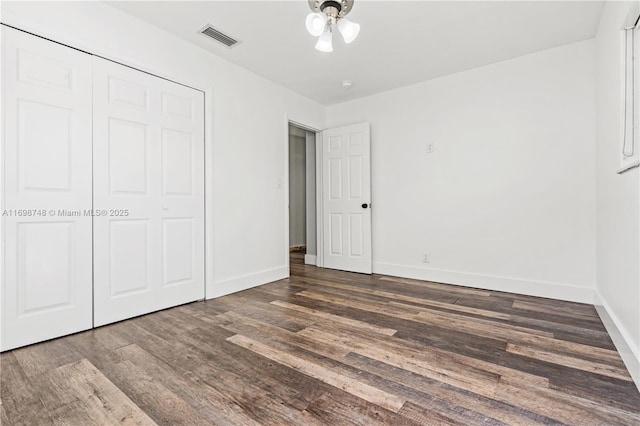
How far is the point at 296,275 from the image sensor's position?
4270 mm

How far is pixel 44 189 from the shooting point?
216cm

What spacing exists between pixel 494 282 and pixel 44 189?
13.7 ft

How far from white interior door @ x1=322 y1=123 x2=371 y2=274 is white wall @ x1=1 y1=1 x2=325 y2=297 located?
667 mm

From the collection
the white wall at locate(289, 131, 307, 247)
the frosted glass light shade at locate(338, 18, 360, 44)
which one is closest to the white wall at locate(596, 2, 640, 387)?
the frosted glass light shade at locate(338, 18, 360, 44)

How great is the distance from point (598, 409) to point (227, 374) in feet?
5.90

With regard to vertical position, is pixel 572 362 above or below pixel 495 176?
below

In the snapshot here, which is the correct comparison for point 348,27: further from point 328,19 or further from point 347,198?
point 347,198

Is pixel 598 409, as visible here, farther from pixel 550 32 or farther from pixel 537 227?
Result: pixel 550 32

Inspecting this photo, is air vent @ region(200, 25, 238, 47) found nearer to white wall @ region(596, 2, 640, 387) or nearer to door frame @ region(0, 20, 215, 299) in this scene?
door frame @ region(0, 20, 215, 299)

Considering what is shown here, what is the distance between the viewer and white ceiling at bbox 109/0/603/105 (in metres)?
2.48

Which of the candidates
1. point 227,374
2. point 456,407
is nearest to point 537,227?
point 456,407

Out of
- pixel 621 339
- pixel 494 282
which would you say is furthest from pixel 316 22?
pixel 494 282

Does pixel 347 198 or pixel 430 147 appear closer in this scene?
pixel 430 147
